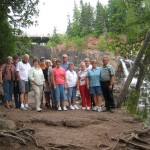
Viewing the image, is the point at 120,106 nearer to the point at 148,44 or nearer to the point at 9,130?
the point at 148,44

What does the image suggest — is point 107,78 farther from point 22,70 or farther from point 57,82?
point 22,70

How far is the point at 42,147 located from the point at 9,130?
790 mm

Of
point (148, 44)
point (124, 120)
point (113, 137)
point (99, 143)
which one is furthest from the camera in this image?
point (148, 44)

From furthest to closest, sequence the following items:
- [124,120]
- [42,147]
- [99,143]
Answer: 1. [124,120]
2. [99,143]
3. [42,147]

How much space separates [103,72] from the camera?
1076 cm

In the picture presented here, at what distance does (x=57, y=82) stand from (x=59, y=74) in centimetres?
28

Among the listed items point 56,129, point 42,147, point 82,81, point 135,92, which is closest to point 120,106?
point 135,92

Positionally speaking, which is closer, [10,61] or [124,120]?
[124,120]

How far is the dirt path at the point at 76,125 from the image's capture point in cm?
709

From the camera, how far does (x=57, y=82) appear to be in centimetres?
1089

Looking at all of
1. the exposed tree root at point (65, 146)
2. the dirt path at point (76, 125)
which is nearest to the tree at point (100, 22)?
the dirt path at point (76, 125)

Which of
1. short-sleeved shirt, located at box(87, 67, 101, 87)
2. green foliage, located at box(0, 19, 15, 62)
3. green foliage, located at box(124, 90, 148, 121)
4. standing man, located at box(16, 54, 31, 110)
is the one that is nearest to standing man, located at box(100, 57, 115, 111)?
short-sleeved shirt, located at box(87, 67, 101, 87)


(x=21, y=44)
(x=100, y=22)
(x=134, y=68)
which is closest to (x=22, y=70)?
(x=134, y=68)

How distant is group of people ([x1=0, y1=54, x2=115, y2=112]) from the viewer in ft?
35.1
